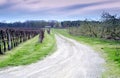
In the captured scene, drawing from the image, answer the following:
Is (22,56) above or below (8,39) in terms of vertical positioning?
below

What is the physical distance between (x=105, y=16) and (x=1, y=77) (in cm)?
5594

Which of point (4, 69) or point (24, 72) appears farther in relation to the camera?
point (4, 69)

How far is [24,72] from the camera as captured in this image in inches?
742

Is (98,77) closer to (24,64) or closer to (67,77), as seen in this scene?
(67,77)

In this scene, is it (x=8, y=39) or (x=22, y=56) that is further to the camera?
(x=8, y=39)

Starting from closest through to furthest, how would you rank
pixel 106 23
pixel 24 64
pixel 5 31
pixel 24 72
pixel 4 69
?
pixel 24 72, pixel 4 69, pixel 24 64, pixel 5 31, pixel 106 23

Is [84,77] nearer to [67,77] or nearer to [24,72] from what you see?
[67,77]

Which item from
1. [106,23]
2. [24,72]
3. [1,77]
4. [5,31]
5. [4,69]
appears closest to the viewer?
[1,77]

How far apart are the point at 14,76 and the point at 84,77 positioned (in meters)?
4.61

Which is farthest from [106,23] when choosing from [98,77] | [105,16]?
[98,77]

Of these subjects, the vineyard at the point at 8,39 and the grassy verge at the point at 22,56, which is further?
the vineyard at the point at 8,39

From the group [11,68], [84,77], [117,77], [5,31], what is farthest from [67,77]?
[5,31]

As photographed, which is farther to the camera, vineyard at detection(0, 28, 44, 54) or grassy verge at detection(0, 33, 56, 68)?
vineyard at detection(0, 28, 44, 54)

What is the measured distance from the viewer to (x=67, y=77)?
56.4 feet
